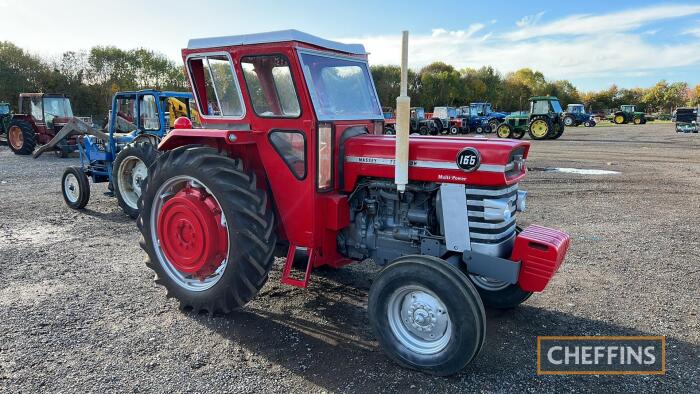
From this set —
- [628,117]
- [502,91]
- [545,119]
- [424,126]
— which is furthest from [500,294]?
[502,91]

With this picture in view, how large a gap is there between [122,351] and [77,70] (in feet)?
118

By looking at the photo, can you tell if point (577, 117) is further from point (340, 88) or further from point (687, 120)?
point (340, 88)

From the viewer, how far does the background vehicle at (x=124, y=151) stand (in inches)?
324

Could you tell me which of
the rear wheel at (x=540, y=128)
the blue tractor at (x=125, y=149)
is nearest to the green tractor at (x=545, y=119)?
the rear wheel at (x=540, y=128)

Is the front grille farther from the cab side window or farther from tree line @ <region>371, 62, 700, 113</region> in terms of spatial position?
tree line @ <region>371, 62, 700, 113</region>

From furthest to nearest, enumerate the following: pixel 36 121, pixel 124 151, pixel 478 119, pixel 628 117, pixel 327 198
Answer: pixel 628 117, pixel 478 119, pixel 36 121, pixel 124 151, pixel 327 198

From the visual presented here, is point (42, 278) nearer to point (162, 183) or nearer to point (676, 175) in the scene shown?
point (162, 183)

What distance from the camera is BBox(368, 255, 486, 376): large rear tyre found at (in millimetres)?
3061

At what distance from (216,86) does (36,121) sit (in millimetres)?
19040

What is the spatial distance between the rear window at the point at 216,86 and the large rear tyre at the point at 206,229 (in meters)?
0.43

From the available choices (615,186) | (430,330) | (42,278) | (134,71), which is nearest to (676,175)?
(615,186)

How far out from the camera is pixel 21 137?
18.6 metres

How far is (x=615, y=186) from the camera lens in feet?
35.4

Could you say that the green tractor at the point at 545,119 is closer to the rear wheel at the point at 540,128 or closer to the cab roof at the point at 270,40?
the rear wheel at the point at 540,128
